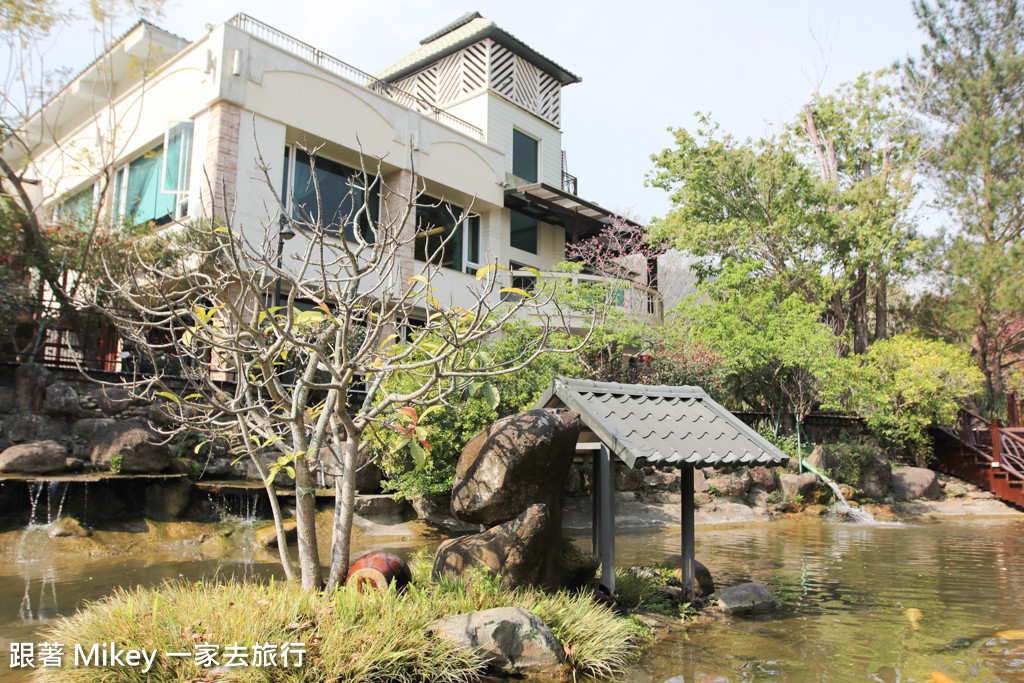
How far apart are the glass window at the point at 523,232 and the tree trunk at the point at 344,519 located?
1887 centimetres

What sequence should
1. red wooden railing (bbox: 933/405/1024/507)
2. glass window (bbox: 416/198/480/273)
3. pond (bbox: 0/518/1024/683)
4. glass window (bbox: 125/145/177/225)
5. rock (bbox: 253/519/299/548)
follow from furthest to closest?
glass window (bbox: 416/198/480/273)
red wooden railing (bbox: 933/405/1024/507)
glass window (bbox: 125/145/177/225)
rock (bbox: 253/519/299/548)
pond (bbox: 0/518/1024/683)

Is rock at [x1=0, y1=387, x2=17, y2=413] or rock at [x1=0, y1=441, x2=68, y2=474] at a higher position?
rock at [x1=0, y1=387, x2=17, y2=413]

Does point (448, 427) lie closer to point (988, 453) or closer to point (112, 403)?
point (112, 403)

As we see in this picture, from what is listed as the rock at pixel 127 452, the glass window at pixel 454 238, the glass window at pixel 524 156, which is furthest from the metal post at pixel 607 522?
the glass window at pixel 524 156

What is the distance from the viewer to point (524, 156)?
82.2ft

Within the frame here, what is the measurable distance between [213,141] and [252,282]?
1193cm

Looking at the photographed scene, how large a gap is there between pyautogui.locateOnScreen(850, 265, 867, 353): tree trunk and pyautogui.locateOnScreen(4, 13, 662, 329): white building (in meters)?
6.95

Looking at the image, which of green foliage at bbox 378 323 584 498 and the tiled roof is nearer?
green foliage at bbox 378 323 584 498

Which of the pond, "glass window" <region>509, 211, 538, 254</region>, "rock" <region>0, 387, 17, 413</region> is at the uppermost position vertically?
"glass window" <region>509, 211, 538, 254</region>

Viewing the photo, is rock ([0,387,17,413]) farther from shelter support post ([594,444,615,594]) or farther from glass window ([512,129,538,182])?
glass window ([512,129,538,182])

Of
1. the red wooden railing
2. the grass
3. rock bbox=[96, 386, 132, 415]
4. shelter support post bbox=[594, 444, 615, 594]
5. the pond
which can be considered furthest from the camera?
the red wooden railing

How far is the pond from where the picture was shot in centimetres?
609

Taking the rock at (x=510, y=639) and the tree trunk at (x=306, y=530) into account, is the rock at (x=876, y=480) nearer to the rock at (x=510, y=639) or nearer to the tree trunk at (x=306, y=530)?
the rock at (x=510, y=639)

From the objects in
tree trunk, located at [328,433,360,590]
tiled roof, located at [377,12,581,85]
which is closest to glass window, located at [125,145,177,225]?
tiled roof, located at [377,12,581,85]
